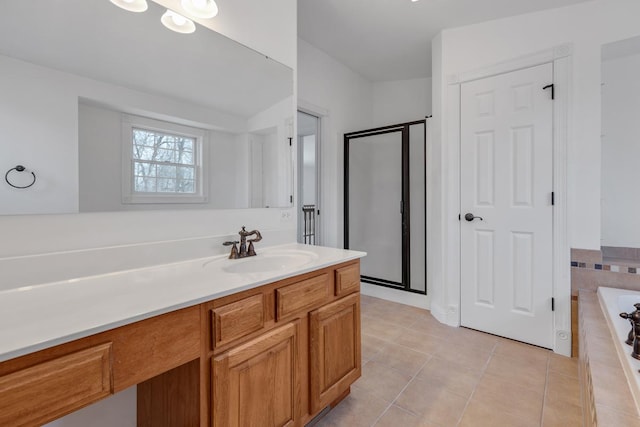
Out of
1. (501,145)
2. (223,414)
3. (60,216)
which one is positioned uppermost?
(501,145)

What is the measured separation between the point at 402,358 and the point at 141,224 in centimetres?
188

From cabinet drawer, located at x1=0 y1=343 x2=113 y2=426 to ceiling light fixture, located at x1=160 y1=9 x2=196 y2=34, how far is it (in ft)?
4.56

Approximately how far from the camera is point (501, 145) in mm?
2422

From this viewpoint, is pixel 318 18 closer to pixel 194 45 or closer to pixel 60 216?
pixel 194 45

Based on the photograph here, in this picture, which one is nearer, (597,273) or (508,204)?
(597,273)

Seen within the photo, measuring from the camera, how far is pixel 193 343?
3.10ft

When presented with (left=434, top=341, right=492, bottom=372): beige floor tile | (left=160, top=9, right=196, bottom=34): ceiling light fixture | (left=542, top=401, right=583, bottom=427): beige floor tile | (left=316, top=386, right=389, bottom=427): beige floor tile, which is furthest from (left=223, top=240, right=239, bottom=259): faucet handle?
(left=542, top=401, right=583, bottom=427): beige floor tile

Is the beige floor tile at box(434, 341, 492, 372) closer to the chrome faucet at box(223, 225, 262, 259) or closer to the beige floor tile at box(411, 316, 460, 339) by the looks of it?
the beige floor tile at box(411, 316, 460, 339)

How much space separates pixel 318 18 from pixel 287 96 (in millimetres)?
1035

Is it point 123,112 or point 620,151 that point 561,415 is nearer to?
point 620,151

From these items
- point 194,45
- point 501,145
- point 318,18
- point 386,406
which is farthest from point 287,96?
point 386,406

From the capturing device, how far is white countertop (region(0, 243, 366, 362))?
2.25 ft

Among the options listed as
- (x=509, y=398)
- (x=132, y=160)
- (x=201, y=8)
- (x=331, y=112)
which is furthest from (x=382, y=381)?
(x=331, y=112)

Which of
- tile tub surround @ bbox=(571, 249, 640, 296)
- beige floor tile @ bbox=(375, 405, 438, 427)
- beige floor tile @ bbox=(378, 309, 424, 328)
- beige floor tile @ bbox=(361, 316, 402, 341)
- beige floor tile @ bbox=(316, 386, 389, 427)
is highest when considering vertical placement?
tile tub surround @ bbox=(571, 249, 640, 296)
